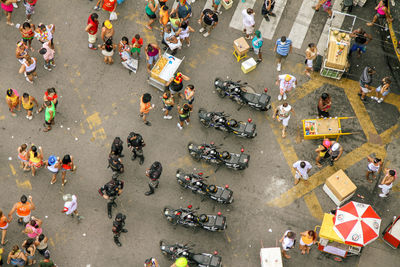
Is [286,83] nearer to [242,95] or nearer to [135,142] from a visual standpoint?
[242,95]

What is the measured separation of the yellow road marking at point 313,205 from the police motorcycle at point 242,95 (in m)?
3.53

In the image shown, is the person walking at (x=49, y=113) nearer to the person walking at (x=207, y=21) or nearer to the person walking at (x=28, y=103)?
the person walking at (x=28, y=103)

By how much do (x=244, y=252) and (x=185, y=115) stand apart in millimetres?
5113

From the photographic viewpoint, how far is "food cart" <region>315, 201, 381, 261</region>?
1898cm

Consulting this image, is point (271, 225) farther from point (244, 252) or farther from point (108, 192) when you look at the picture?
point (108, 192)

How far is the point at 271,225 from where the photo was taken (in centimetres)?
2081

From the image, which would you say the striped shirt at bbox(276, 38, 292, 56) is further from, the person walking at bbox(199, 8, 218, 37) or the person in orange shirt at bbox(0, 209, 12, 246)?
the person in orange shirt at bbox(0, 209, 12, 246)

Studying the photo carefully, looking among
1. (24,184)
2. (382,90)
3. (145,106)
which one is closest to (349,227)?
(382,90)

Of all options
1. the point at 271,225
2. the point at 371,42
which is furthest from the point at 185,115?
the point at 371,42

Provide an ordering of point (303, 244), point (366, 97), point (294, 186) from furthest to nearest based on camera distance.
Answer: point (366, 97), point (294, 186), point (303, 244)

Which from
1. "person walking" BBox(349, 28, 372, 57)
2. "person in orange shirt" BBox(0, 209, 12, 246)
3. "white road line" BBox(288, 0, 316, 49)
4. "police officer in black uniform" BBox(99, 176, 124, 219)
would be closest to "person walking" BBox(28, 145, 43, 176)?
"person in orange shirt" BBox(0, 209, 12, 246)

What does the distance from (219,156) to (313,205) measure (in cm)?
366

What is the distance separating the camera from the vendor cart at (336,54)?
22.4 metres

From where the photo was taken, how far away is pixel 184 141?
22.0 meters
